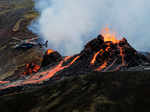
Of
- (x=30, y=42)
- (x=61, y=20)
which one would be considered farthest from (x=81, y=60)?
(x=61, y=20)

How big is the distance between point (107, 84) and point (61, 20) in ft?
134

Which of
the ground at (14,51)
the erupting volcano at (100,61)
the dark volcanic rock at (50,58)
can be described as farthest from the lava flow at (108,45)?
the ground at (14,51)

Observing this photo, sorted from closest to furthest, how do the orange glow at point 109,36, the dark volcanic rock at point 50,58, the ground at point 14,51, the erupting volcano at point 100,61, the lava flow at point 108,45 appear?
the erupting volcano at point 100,61 < the lava flow at point 108,45 < the orange glow at point 109,36 < the dark volcanic rock at point 50,58 < the ground at point 14,51

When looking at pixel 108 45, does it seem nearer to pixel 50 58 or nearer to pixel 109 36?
pixel 109 36

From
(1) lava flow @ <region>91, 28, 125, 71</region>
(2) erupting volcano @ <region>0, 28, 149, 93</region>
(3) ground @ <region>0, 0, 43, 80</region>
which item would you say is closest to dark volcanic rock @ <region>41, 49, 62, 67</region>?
(3) ground @ <region>0, 0, 43, 80</region>

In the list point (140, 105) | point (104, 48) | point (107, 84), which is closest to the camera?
point (140, 105)

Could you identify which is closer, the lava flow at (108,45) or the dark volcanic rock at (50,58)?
the lava flow at (108,45)

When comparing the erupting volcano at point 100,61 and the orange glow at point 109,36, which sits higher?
the orange glow at point 109,36

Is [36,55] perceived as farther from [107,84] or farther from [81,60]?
[107,84]

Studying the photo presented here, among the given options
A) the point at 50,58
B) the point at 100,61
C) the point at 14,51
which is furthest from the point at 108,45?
the point at 14,51

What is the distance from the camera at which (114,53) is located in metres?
19.9

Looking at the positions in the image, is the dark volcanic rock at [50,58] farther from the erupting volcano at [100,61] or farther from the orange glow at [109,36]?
the orange glow at [109,36]

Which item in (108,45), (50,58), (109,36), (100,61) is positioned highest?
(109,36)

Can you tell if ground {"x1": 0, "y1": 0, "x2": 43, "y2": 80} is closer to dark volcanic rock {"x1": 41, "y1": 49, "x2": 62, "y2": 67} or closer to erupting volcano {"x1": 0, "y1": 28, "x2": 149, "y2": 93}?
dark volcanic rock {"x1": 41, "y1": 49, "x2": 62, "y2": 67}
